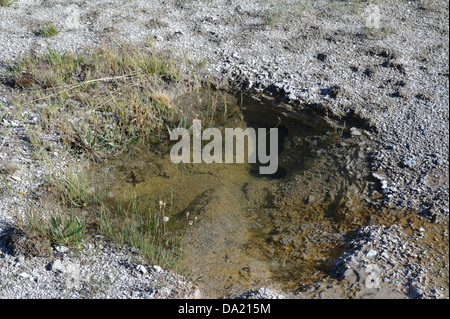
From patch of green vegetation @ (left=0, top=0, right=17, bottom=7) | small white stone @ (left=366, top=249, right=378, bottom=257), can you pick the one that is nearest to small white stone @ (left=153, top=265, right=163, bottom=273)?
small white stone @ (left=366, top=249, right=378, bottom=257)

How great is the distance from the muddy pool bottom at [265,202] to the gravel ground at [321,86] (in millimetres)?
194

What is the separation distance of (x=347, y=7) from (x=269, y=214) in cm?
395

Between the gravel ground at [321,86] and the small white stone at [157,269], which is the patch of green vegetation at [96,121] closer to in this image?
the small white stone at [157,269]

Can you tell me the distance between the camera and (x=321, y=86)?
17.1 feet

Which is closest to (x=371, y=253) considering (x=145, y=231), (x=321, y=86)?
(x=145, y=231)

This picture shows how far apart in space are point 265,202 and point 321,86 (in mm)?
1780

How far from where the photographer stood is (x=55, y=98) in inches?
197

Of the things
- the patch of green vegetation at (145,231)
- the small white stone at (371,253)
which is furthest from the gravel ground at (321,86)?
the patch of green vegetation at (145,231)

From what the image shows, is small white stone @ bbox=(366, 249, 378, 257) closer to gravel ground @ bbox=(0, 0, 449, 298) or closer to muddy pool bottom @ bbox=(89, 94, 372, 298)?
gravel ground @ bbox=(0, 0, 449, 298)

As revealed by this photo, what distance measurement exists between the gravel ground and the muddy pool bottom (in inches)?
7.6

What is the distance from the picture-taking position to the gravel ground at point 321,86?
3299 millimetres

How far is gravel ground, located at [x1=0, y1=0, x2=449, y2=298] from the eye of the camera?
3299mm

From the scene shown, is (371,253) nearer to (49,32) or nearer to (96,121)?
(96,121)

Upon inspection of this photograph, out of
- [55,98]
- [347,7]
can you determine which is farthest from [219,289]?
[347,7]
